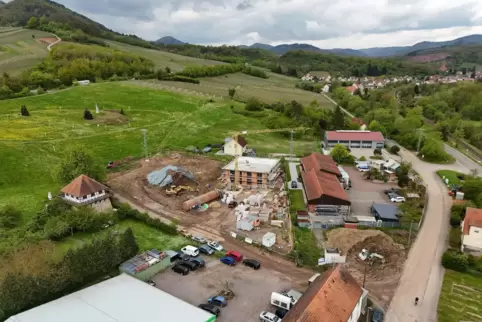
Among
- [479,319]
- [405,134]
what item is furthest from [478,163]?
[479,319]

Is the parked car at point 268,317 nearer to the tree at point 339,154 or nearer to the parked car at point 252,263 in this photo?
the parked car at point 252,263

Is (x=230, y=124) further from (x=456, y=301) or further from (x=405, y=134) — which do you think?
(x=456, y=301)

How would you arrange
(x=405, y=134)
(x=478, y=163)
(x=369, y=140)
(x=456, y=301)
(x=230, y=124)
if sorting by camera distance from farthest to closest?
1. (x=230, y=124)
2. (x=405, y=134)
3. (x=369, y=140)
4. (x=478, y=163)
5. (x=456, y=301)

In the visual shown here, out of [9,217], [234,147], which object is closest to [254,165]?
[234,147]

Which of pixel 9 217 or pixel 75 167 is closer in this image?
pixel 9 217

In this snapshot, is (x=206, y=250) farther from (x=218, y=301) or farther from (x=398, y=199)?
(x=398, y=199)

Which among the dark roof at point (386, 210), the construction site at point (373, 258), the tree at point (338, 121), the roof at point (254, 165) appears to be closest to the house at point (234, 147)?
the roof at point (254, 165)
